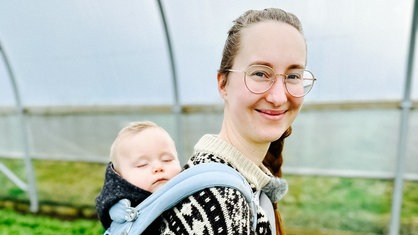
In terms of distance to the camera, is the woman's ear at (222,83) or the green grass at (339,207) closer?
the woman's ear at (222,83)

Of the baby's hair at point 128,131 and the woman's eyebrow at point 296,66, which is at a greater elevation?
the woman's eyebrow at point 296,66

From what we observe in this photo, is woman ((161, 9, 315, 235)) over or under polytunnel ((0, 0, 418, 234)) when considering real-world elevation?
under

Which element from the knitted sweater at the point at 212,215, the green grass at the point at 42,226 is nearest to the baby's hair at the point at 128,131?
the knitted sweater at the point at 212,215

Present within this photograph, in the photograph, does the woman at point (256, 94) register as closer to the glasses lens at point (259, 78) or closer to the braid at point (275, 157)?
the glasses lens at point (259, 78)

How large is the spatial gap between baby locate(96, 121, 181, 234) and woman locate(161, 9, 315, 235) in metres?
0.36

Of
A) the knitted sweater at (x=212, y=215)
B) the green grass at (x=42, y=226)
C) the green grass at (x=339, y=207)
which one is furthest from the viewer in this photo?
the green grass at (x=42, y=226)

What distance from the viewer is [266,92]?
3.87ft

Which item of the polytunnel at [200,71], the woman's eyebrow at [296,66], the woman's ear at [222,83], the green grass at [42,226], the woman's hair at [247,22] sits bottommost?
the green grass at [42,226]

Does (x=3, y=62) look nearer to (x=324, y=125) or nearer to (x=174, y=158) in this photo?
(x=324, y=125)

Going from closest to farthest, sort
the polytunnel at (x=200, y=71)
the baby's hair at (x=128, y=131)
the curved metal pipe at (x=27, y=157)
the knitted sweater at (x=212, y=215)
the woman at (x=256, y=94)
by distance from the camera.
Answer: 1. the knitted sweater at (x=212, y=215)
2. the woman at (x=256, y=94)
3. the baby's hair at (x=128, y=131)
4. the polytunnel at (x=200, y=71)
5. the curved metal pipe at (x=27, y=157)

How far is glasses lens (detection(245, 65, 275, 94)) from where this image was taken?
1151 millimetres

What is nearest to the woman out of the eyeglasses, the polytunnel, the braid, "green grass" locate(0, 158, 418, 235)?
the eyeglasses

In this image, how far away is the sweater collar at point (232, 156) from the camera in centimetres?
118

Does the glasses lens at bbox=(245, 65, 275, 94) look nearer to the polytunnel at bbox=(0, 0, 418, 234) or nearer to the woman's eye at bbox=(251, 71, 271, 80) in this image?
the woman's eye at bbox=(251, 71, 271, 80)
